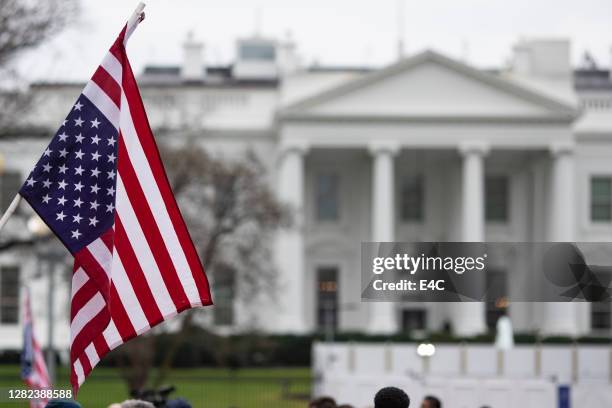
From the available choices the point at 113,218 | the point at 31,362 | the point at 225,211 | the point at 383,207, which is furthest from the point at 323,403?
the point at 383,207

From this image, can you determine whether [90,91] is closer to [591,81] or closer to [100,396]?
[100,396]

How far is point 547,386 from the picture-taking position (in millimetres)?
20812

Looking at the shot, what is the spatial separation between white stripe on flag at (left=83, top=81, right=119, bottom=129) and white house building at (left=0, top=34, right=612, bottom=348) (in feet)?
143

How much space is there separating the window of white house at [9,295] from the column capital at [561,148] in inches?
906

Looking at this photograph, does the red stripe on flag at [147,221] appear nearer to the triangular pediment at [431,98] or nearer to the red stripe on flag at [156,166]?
the red stripe on flag at [156,166]

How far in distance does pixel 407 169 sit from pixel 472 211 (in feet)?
19.8

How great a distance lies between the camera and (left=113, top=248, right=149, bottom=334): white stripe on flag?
827 centimetres

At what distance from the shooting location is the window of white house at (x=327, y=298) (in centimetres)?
6100

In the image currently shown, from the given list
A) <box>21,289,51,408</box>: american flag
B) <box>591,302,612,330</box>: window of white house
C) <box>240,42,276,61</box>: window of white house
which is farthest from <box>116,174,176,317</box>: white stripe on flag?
<box>240,42,276,61</box>: window of white house

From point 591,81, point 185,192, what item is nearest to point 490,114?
point 591,81

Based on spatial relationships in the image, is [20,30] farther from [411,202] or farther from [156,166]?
[411,202]

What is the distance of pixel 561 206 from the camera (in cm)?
5734

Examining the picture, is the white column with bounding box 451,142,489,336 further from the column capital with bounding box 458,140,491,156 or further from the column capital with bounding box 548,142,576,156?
the column capital with bounding box 548,142,576,156

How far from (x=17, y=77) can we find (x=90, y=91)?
50.9 ft
